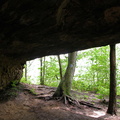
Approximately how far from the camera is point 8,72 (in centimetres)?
756

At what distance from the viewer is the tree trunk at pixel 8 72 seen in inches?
272

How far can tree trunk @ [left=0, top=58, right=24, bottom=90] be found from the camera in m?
6.91

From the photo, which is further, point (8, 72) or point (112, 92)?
point (8, 72)

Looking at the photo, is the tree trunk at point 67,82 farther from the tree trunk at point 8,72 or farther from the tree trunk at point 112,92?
the tree trunk at point 8,72

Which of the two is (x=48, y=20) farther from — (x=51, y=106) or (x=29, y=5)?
(x=51, y=106)

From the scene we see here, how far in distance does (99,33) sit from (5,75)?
705 cm

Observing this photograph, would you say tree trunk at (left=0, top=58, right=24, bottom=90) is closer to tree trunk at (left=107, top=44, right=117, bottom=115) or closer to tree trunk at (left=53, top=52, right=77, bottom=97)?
tree trunk at (left=53, top=52, right=77, bottom=97)

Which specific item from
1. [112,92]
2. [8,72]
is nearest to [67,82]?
[112,92]

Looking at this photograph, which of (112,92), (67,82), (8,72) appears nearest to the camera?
(112,92)

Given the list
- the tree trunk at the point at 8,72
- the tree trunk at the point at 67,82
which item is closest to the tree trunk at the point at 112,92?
the tree trunk at the point at 67,82

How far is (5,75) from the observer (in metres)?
7.28

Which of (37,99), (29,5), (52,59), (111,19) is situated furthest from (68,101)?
(52,59)

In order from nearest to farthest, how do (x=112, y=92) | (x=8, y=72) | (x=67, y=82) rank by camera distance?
(x=112, y=92) < (x=8, y=72) < (x=67, y=82)

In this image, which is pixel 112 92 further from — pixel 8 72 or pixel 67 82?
pixel 8 72
